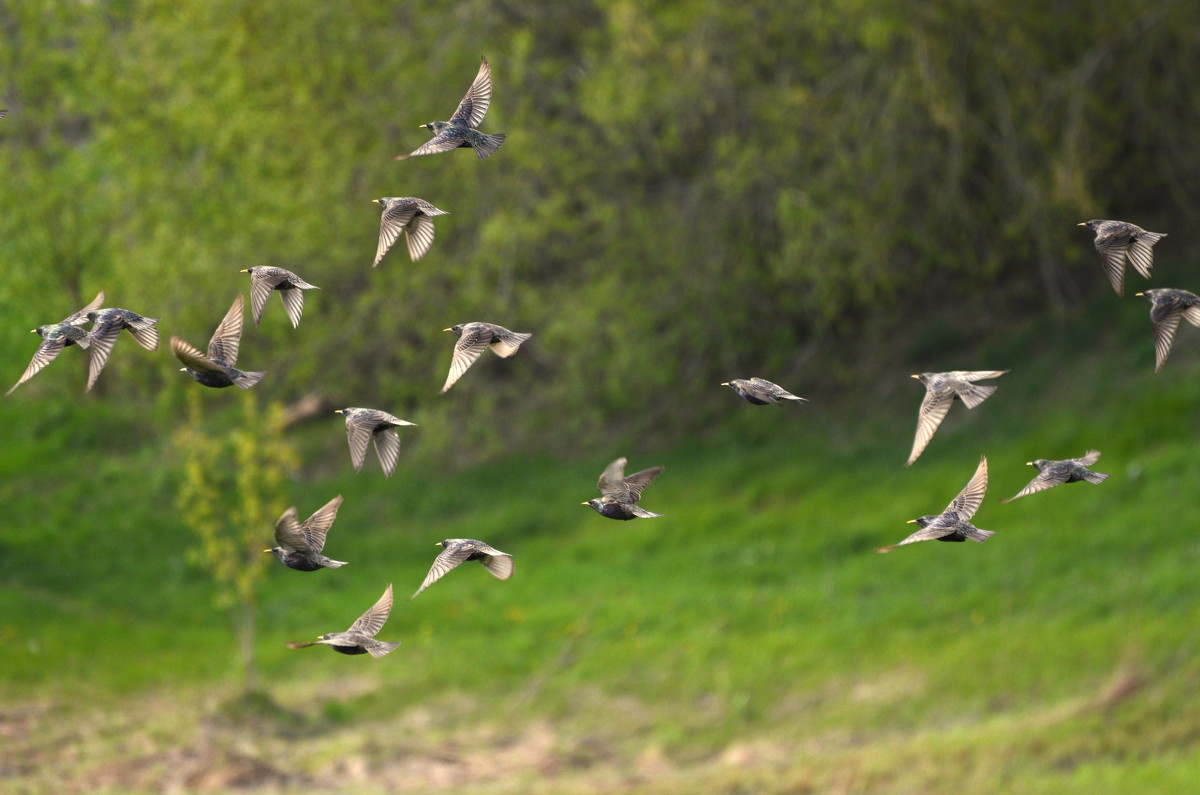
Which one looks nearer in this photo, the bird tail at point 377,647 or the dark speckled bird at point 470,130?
the bird tail at point 377,647

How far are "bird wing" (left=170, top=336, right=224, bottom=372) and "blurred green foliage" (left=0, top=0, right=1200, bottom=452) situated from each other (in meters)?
12.2

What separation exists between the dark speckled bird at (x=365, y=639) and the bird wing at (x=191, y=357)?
3.01 ft

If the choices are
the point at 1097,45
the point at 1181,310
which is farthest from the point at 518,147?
the point at 1181,310

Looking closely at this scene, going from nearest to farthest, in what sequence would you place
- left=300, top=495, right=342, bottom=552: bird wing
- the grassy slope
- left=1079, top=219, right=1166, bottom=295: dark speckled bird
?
left=300, top=495, right=342, bottom=552: bird wing, left=1079, top=219, right=1166, bottom=295: dark speckled bird, the grassy slope

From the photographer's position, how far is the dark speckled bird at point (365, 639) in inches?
187

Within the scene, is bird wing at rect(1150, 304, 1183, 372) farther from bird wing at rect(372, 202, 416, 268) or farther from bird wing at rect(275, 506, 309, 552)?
bird wing at rect(275, 506, 309, 552)

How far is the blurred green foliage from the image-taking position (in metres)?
17.2

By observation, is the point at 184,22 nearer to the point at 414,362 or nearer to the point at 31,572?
the point at 414,362

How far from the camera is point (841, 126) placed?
17.7m

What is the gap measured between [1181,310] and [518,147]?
546 inches

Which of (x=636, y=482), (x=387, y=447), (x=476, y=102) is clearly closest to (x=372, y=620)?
(x=387, y=447)

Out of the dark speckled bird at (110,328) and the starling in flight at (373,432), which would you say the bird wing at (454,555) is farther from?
the dark speckled bird at (110,328)

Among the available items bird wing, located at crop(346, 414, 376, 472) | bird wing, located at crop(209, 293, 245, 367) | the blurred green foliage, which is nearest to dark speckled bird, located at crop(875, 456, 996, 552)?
bird wing, located at crop(346, 414, 376, 472)

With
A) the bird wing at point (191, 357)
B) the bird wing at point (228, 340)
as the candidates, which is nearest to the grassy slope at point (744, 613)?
the bird wing at point (228, 340)
